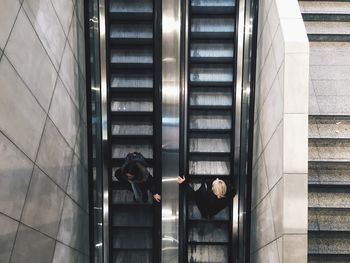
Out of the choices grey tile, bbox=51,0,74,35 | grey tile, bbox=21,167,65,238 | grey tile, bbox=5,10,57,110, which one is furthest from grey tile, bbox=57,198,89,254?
grey tile, bbox=51,0,74,35

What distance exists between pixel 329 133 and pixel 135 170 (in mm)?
2711

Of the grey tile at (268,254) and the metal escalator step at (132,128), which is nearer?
the grey tile at (268,254)

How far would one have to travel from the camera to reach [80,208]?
17.9 feet

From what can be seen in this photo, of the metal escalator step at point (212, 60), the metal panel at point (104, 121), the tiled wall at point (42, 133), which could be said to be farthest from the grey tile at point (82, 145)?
the metal escalator step at point (212, 60)

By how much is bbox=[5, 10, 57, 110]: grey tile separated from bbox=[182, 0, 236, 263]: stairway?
2869 mm

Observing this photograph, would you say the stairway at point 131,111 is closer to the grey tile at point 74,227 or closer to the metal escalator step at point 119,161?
the metal escalator step at point 119,161

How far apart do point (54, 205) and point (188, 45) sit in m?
3.47

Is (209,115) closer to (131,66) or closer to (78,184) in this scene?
(131,66)

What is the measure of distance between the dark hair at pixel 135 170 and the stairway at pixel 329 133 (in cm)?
225

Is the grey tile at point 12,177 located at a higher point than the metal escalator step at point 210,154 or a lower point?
lower

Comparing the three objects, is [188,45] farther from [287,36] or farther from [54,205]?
[54,205]

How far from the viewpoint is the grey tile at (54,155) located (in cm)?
402

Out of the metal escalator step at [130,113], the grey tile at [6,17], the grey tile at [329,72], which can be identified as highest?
the grey tile at [329,72]

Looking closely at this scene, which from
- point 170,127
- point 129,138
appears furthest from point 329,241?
point 129,138
